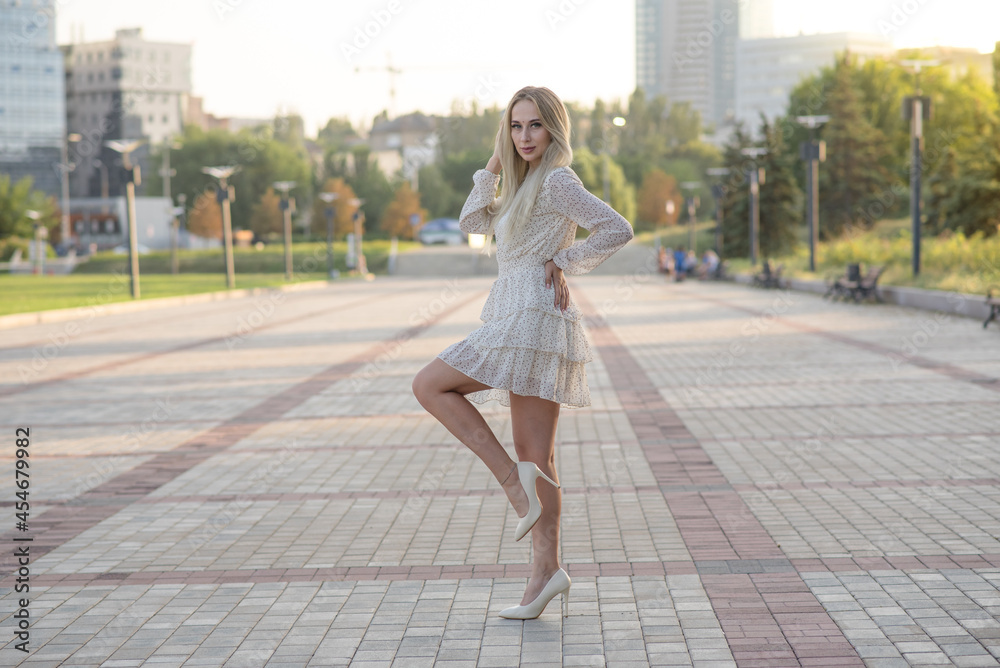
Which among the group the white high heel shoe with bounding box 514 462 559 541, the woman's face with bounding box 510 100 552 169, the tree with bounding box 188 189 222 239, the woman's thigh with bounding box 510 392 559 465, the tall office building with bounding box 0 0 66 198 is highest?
the tall office building with bounding box 0 0 66 198

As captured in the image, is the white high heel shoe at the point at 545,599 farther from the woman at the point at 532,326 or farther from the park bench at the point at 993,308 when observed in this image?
the park bench at the point at 993,308

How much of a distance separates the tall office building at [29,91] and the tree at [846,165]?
295 ft

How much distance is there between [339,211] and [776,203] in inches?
1669

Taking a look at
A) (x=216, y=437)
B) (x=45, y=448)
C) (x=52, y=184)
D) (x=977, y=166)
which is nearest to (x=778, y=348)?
(x=216, y=437)

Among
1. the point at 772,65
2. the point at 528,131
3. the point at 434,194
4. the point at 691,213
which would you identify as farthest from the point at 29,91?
the point at 528,131

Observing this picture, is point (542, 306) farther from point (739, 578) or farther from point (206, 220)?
point (206, 220)

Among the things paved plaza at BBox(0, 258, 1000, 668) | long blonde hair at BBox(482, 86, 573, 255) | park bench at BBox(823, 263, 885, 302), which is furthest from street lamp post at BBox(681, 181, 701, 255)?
long blonde hair at BBox(482, 86, 573, 255)

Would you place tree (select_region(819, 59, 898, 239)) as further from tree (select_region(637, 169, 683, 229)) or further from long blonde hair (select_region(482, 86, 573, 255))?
A: long blonde hair (select_region(482, 86, 573, 255))

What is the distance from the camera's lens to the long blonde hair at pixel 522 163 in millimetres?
3629

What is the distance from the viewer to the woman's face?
11.9 ft

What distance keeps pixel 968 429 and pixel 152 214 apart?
96984 mm

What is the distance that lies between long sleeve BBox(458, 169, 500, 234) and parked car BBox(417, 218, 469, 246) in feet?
287

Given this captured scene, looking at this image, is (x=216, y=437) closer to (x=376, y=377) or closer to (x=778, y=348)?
(x=376, y=377)

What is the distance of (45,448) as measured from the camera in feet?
25.4
